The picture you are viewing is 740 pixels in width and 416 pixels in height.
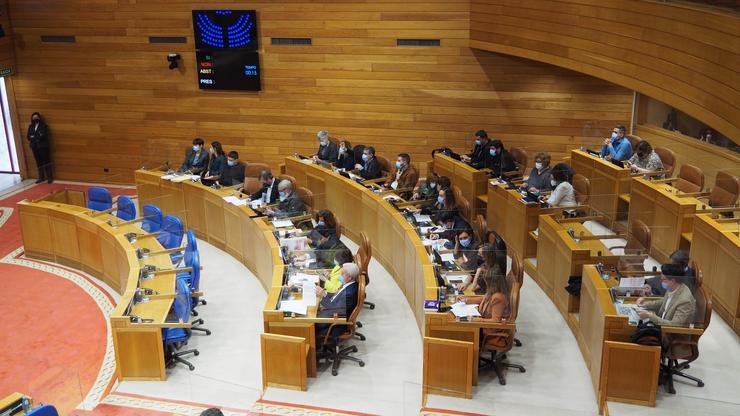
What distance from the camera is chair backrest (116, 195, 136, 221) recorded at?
1137cm

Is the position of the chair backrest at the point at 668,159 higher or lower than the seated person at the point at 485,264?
higher

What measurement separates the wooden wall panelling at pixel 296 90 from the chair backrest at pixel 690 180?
10.2ft

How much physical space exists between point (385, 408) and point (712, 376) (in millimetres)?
3155

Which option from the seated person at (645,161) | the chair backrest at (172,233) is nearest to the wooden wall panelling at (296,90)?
the seated person at (645,161)

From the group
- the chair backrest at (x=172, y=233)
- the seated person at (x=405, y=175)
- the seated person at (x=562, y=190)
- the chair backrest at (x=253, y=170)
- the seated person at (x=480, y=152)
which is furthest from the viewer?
the chair backrest at (x=253, y=170)

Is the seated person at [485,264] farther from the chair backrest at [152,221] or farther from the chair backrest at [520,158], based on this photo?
the chair backrest at [152,221]

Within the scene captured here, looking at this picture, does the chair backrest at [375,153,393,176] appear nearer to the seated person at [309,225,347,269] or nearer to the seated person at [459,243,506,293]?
the seated person at [309,225,347,269]

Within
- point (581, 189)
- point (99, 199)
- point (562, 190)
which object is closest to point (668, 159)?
point (581, 189)

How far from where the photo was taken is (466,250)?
26.8 ft

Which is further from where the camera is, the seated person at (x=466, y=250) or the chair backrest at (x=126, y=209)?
the chair backrest at (x=126, y=209)

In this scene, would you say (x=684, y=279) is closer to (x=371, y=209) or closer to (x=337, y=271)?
(x=337, y=271)

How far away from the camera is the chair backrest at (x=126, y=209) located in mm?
11367

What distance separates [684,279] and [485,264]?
5.89 feet

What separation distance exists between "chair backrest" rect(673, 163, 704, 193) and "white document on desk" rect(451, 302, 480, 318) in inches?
160
